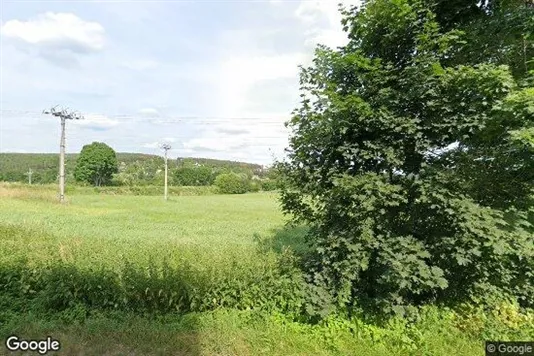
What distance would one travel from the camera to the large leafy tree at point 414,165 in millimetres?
4484

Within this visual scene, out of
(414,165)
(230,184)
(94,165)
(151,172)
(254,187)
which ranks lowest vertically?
(254,187)

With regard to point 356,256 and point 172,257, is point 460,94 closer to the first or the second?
point 356,256

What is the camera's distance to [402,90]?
500cm

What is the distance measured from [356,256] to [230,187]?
73.1 m

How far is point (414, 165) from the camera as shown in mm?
5094

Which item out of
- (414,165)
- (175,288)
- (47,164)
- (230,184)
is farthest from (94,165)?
Answer: (414,165)

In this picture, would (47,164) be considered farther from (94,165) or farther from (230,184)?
(230,184)
